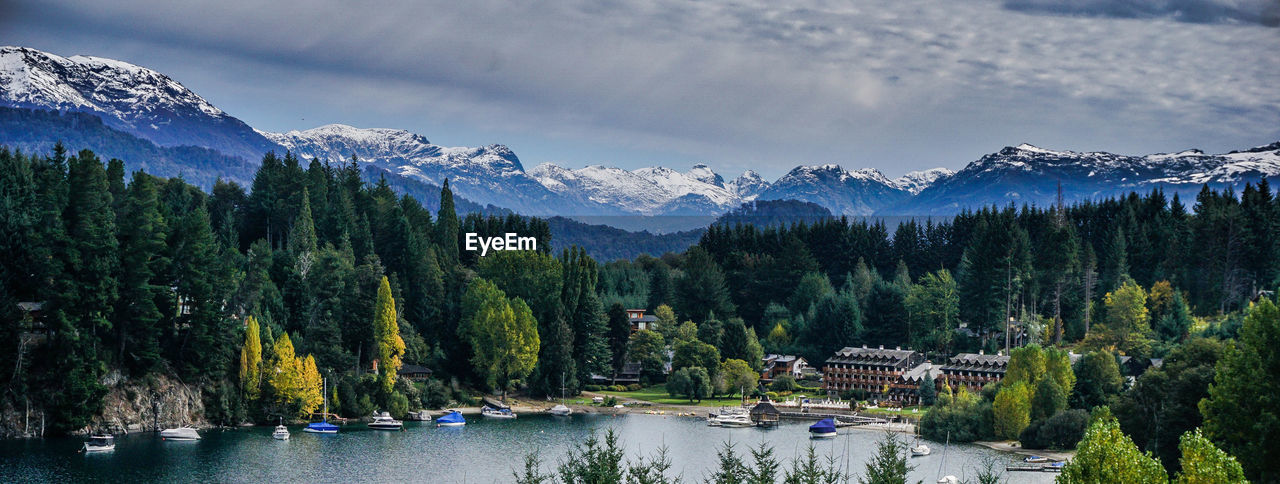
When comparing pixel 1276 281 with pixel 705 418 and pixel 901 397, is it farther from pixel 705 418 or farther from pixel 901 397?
pixel 705 418

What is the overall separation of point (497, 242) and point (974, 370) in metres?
54.7

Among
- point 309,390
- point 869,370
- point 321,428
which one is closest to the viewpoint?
point 321,428

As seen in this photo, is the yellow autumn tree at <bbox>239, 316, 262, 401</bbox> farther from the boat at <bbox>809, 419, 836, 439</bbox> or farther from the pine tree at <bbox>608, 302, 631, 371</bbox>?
the boat at <bbox>809, 419, 836, 439</bbox>

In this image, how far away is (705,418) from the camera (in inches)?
4080

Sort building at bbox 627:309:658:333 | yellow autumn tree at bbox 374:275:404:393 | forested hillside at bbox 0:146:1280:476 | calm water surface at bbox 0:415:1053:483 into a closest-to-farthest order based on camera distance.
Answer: calm water surface at bbox 0:415:1053:483, forested hillside at bbox 0:146:1280:476, yellow autumn tree at bbox 374:275:404:393, building at bbox 627:309:658:333

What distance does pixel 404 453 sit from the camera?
76.2 metres

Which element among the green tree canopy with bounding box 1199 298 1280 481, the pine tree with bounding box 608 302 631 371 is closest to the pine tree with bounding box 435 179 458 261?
the pine tree with bounding box 608 302 631 371

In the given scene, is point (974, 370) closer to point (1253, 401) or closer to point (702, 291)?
point (702, 291)

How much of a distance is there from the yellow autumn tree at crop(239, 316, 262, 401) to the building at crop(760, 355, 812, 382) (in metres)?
54.9

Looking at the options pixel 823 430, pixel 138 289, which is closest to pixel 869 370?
pixel 823 430

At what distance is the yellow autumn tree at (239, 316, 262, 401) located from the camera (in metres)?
88.8

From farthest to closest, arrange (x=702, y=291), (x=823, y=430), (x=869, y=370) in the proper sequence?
1. (x=702, y=291)
2. (x=869, y=370)
3. (x=823, y=430)

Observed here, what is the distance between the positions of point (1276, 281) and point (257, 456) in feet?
297

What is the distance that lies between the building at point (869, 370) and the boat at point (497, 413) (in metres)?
33.6
